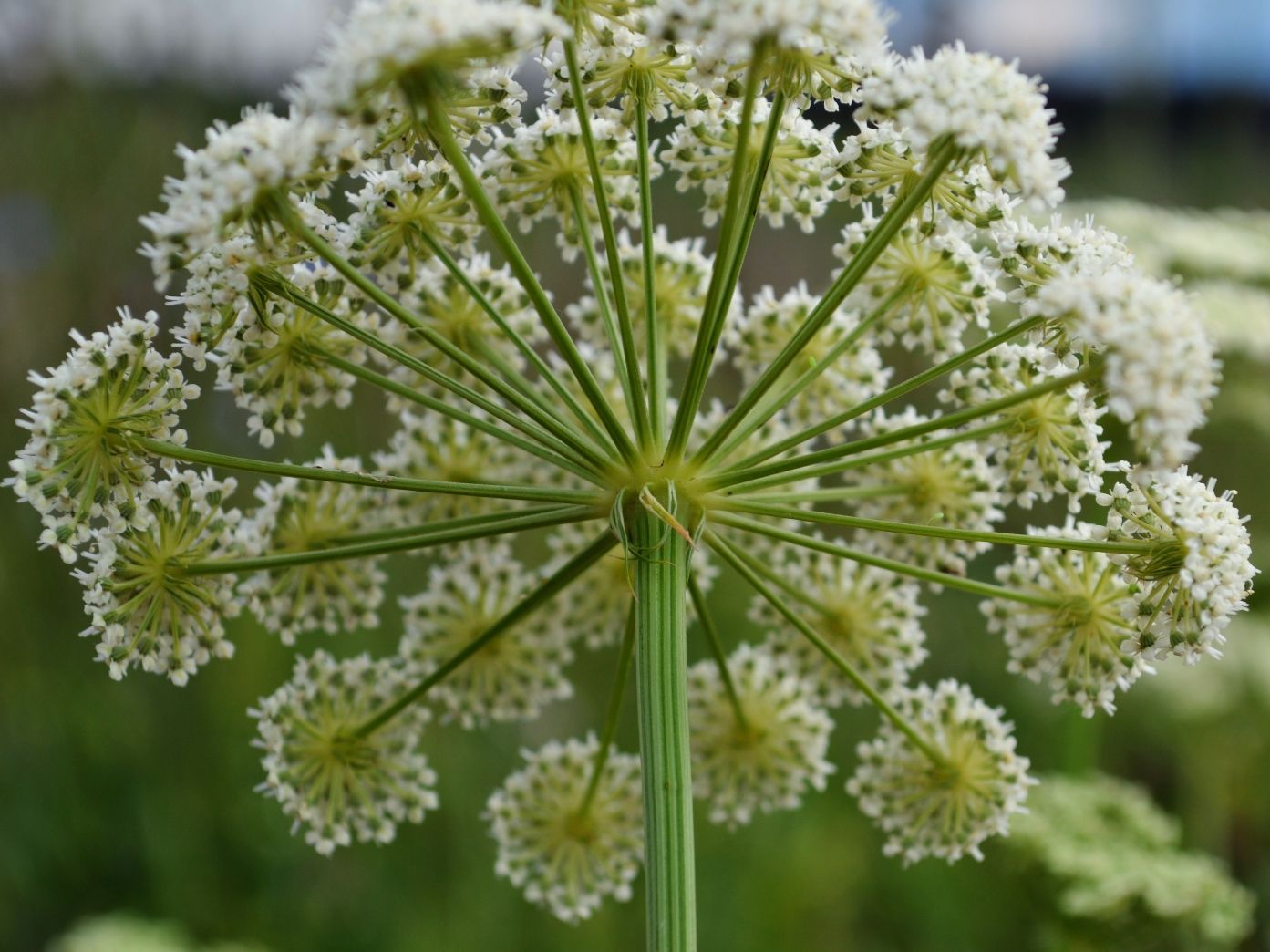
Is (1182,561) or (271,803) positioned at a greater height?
(271,803)

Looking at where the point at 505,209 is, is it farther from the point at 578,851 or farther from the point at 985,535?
the point at 578,851

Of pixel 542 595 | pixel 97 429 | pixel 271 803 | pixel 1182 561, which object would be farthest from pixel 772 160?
pixel 271 803

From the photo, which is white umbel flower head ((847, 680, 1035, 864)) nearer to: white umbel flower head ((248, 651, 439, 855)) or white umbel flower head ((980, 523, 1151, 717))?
white umbel flower head ((980, 523, 1151, 717))

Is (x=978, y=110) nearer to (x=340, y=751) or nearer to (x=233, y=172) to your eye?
(x=233, y=172)

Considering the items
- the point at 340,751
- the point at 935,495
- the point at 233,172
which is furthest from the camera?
the point at 935,495

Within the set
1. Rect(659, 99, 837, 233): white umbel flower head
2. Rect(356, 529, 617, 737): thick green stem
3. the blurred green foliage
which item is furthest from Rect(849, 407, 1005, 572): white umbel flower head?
the blurred green foliage

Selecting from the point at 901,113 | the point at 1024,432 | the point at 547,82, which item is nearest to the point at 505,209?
the point at 547,82

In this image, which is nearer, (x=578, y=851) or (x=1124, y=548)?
(x=1124, y=548)
